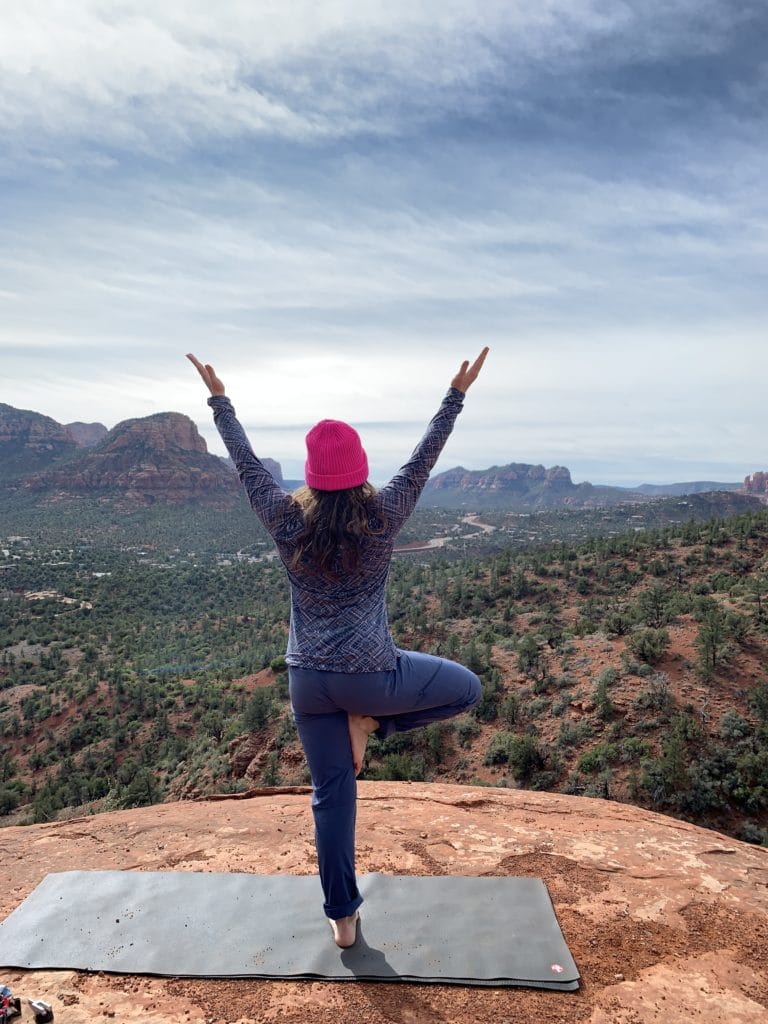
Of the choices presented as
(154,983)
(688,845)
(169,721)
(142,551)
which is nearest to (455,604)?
(169,721)

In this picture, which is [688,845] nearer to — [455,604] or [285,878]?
[285,878]

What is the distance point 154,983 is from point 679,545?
32.6 m

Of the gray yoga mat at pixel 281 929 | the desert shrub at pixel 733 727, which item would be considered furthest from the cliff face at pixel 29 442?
the gray yoga mat at pixel 281 929

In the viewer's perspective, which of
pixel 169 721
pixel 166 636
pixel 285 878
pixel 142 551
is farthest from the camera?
pixel 142 551

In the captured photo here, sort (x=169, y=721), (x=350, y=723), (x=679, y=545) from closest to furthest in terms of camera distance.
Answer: (x=350, y=723) → (x=169, y=721) → (x=679, y=545)

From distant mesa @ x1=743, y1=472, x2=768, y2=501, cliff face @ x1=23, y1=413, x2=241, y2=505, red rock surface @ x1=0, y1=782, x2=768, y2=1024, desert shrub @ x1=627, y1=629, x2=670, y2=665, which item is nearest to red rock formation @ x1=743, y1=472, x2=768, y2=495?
distant mesa @ x1=743, y1=472, x2=768, y2=501

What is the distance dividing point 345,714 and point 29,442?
482 feet

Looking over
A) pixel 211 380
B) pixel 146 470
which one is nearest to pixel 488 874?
pixel 211 380

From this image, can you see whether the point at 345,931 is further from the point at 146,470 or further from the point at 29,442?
the point at 29,442

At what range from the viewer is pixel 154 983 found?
9.73ft

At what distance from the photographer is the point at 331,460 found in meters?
2.55

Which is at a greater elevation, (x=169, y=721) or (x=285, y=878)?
(x=285, y=878)

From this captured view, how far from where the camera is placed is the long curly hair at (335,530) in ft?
8.21

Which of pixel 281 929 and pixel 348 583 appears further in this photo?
pixel 281 929
